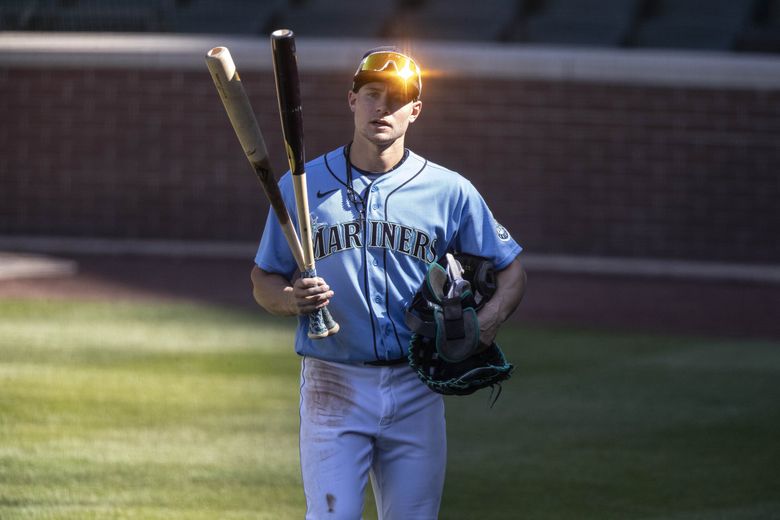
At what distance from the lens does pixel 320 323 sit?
419cm

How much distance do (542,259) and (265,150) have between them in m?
12.9

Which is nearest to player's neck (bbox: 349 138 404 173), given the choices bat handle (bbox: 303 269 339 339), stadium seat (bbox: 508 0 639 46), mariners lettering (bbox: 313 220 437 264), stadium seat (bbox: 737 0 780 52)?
mariners lettering (bbox: 313 220 437 264)

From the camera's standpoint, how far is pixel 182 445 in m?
7.93

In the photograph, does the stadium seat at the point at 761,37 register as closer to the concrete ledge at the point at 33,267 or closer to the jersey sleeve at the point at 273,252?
the concrete ledge at the point at 33,267

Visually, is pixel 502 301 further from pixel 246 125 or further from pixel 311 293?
pixel 246 125

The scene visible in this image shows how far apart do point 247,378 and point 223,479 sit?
2681mm

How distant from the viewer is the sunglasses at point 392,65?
434 centimetres

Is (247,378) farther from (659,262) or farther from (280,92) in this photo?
(659,262)

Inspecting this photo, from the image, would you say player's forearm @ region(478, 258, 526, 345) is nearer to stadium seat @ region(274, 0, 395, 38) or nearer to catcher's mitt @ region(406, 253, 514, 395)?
catcher's mitt @ region(406, 253, 514, 395)

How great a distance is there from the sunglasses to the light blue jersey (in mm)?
303

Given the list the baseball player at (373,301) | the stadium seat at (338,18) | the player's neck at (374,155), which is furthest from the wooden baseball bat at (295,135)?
the stadium seat at (338,18)

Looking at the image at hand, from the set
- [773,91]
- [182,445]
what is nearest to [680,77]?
[773,91]

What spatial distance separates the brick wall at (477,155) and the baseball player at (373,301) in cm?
1254

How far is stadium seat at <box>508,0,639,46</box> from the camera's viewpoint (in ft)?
60.4
